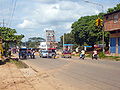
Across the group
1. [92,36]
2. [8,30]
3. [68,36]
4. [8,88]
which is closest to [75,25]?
[92,36]

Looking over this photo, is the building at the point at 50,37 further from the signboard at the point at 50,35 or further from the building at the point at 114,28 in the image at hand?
the building at the point at 114,28

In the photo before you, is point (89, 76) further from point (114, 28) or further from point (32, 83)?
point (114, 28)

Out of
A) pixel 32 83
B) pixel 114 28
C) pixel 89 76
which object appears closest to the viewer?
pixel 32 83

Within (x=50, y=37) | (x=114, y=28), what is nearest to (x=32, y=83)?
(x=114, y=28)

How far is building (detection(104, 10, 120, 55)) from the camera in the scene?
134ft

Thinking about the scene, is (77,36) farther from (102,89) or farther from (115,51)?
(102,89)

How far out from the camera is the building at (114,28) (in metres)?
40.9

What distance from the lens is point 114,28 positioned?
41.6m

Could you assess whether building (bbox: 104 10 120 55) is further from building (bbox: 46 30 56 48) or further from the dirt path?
building (bbox: 46 30 56 48)

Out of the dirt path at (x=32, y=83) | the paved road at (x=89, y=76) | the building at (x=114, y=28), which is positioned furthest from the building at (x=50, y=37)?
the dirt path at (x=32, y=83)

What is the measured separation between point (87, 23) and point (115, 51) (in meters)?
24.4

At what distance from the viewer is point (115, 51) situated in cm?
4222

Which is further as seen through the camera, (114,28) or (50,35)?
(50,35)

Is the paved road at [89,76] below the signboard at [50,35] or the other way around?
below
